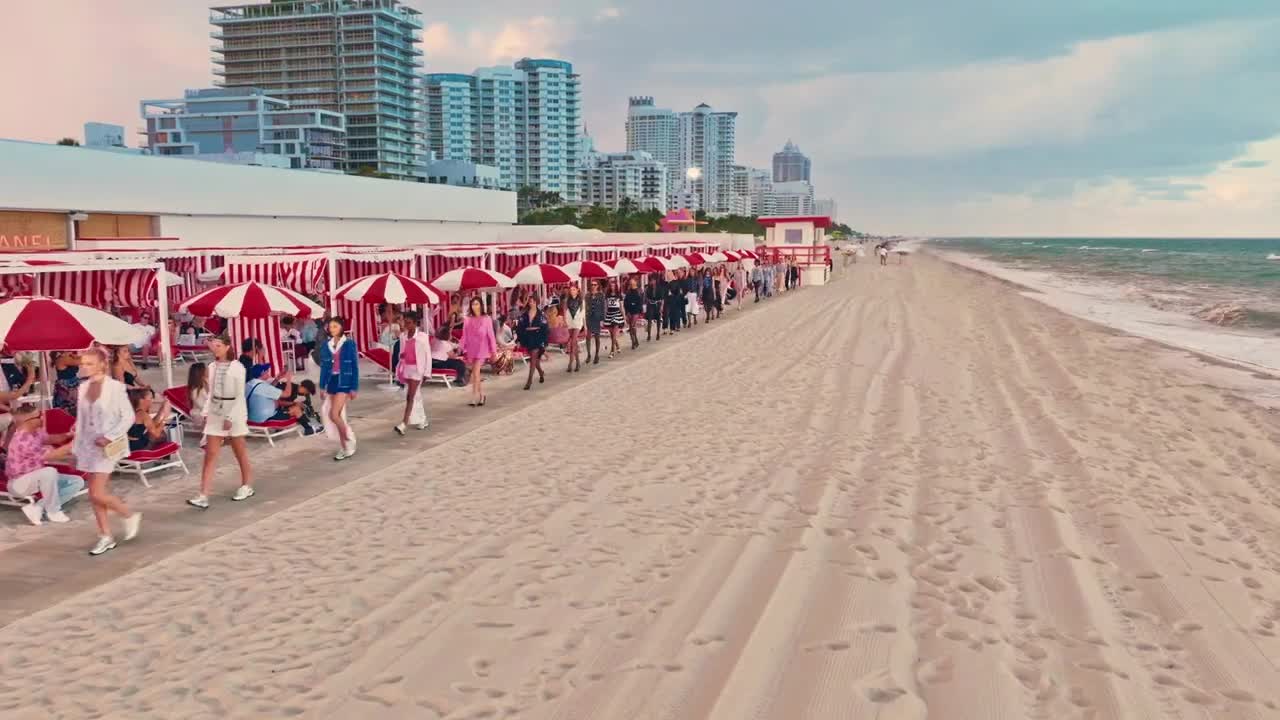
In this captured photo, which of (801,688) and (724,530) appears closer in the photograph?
(801,688)

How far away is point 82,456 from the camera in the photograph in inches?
251

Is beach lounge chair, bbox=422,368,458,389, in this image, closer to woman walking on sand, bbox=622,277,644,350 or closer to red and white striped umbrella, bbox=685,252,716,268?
woman walking on sand, bbox=622,277,644,350

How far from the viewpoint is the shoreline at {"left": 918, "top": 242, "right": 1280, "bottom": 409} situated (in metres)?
15.5

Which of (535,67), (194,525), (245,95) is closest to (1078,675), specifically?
(194,525)

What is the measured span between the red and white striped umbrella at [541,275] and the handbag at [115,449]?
34.1ft

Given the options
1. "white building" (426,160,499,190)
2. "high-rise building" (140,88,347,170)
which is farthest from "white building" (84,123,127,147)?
"white building" (426,160,499,190)

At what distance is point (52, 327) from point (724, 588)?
248 inches

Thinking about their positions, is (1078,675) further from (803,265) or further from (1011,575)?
(803,265)

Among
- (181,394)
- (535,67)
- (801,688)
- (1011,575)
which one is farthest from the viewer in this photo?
(535,67)

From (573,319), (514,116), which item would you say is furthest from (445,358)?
(514,116)

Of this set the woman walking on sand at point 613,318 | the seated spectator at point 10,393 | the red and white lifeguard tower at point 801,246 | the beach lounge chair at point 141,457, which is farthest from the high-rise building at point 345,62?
the beach lounge chair at point 141,457

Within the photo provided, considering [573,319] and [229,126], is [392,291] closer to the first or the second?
[573,319]

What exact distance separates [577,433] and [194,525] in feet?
14.9

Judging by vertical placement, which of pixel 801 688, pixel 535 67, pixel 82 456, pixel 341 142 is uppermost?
pixel 535 67
